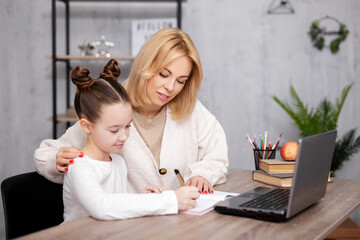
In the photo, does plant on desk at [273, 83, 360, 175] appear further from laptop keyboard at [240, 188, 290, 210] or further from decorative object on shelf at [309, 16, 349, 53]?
laptop keyboard at [240, 188, 290, 210]

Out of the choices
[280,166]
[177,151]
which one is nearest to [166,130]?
[177,151]

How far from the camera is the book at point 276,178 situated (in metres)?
1.51

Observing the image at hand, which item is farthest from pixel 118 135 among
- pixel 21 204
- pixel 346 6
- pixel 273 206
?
pixel 346 6

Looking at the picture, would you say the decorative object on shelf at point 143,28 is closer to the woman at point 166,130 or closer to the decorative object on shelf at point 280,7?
the decorative object on shelf at point 280,7

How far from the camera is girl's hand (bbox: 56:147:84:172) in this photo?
4.14 feet

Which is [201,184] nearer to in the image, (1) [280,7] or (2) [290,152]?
(2) [290,152]

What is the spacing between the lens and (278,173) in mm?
1547

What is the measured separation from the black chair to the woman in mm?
48

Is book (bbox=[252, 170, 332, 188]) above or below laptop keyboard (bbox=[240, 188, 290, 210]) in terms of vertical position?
below

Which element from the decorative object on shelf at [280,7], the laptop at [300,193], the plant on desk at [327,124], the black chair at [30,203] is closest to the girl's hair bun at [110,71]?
the black chair at [30,203]

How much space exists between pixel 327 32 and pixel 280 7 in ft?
1.42

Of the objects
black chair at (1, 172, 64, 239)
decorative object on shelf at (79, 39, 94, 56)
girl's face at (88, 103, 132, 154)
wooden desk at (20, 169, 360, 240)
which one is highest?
decorative object on shelf at (79, 39, 94, 56)

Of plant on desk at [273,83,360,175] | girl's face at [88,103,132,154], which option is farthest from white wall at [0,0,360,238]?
girl's face at [88,103,132,154]

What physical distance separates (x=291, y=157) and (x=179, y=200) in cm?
59
